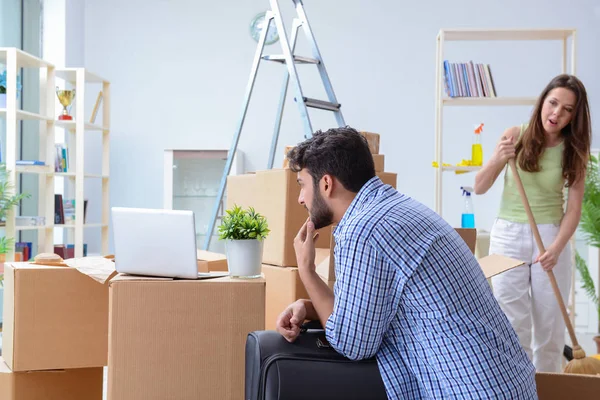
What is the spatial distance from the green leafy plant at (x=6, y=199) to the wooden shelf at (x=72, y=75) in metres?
1.10

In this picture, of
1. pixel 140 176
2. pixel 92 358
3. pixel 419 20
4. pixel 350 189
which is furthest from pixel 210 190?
pixel 350 189

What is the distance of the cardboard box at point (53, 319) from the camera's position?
6.98 ft

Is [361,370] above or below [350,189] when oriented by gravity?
below

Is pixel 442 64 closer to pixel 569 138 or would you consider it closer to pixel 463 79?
pixel 463 79

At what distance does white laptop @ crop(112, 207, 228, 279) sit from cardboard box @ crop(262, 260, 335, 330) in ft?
2.20

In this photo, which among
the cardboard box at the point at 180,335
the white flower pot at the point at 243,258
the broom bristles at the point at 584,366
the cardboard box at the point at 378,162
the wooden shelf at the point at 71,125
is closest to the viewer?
the cardboard box at the point at 180,335

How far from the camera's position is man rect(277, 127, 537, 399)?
1.26m

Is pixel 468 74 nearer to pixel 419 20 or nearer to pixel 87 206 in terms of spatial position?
pixel 419 20

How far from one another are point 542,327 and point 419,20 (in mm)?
3472

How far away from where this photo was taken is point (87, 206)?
5469 mm

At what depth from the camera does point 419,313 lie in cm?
129

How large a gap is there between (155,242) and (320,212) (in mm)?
529

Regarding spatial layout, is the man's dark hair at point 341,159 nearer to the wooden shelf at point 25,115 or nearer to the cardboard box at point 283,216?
the cardboard box at point 283,216

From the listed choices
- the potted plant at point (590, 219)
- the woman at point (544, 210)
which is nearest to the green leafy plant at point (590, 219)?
the potted plant at point (590, 219)
